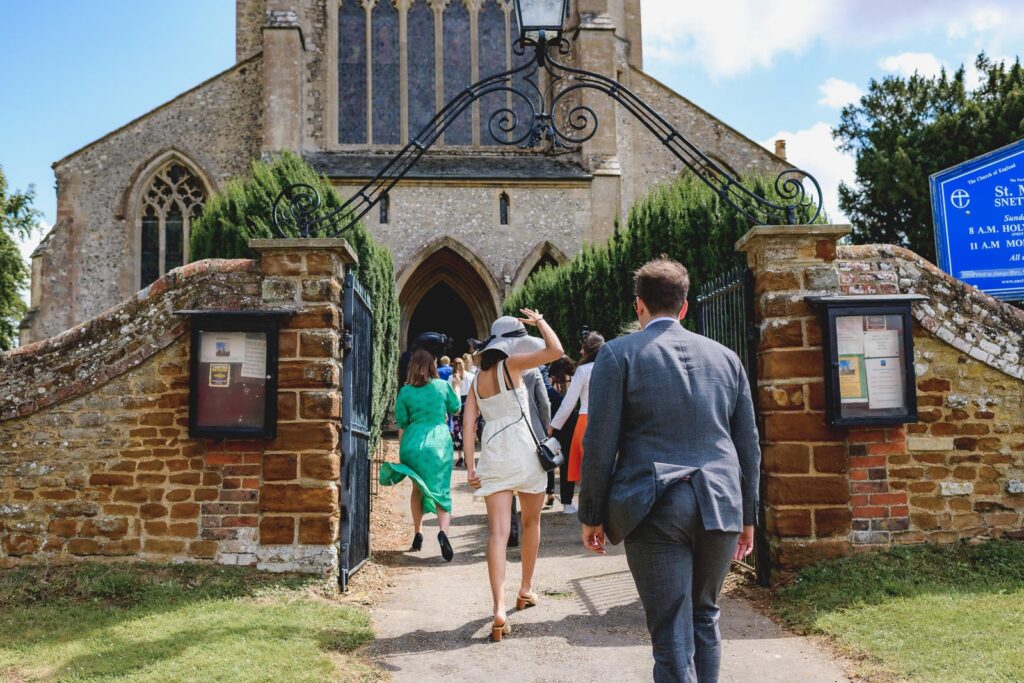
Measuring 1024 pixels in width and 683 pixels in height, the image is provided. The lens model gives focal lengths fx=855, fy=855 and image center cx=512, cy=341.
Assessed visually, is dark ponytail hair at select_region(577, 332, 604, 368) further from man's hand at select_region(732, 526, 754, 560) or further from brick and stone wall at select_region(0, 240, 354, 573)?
man's hand at select_region(732, 526, 754, 560)

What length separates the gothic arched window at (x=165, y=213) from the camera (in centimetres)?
2111

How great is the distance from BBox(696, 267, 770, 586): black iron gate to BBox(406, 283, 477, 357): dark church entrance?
17.2 meters

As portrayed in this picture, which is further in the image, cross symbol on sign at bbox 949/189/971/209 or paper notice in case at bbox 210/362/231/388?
cross symbol on sign at bbox 949/189/971/209

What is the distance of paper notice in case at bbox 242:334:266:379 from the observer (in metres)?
5.89

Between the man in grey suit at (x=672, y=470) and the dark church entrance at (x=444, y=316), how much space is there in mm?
20935

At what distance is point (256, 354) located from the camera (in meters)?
5.90

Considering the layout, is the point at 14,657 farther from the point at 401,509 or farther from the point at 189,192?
the point at 189,192

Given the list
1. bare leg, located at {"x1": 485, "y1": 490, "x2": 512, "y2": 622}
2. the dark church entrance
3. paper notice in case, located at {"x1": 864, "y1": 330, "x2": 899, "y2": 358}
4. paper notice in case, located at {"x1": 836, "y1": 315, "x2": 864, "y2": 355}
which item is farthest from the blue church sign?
the dark church entrance

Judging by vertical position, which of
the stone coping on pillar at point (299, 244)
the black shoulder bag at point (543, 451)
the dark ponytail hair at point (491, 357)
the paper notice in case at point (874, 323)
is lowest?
the black shoulder bag at point (543, 451)

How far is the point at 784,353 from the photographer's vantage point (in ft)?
19.2

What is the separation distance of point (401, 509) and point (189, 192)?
1411cm

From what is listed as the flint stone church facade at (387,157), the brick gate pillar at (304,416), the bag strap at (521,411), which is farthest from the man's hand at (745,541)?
the flint stone church facade at (387,157)

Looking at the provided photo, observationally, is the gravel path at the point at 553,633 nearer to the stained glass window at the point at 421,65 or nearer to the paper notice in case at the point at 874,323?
the paper notice in case at the point at 874,323

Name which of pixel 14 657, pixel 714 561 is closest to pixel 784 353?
pixel 714 561
